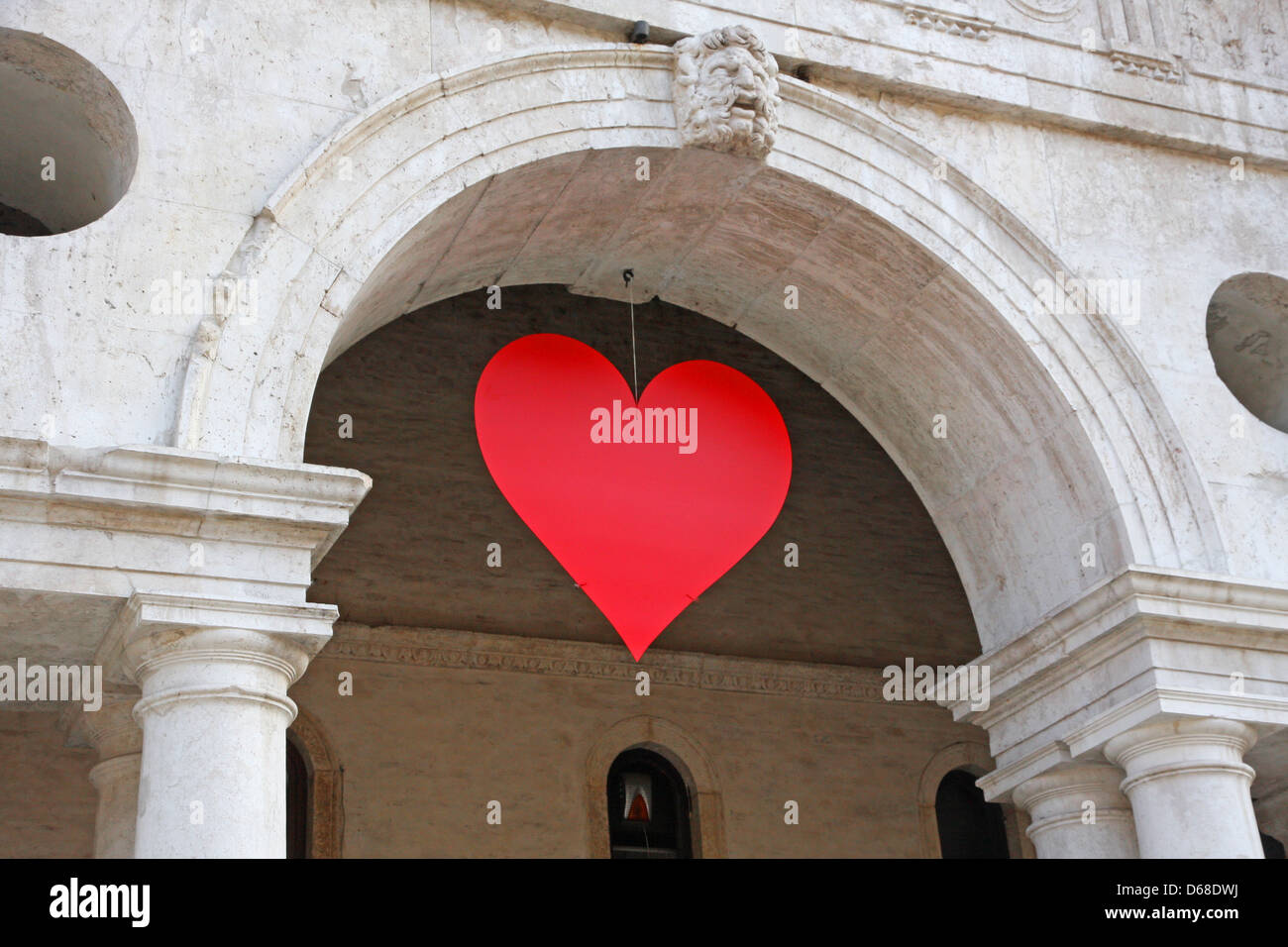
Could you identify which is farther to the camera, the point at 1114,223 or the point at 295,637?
the point at 1114,223

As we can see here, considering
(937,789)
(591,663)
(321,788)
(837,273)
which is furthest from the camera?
(937,789)

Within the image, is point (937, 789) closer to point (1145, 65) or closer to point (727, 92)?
point (1145, 65)

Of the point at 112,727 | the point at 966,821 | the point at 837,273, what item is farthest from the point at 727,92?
the point at 966,821

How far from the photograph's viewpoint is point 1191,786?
22.2 feet

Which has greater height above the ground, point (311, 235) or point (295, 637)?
point (311, 235)

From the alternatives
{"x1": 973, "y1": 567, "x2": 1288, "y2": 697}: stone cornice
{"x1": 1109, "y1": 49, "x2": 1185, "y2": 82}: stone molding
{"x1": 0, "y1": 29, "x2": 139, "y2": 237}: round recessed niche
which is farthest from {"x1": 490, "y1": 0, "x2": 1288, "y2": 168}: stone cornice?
{"x1": 973, "y1": 567, "x2": 1288, "y2": 697}: stone cornice

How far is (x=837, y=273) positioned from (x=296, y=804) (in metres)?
4.77

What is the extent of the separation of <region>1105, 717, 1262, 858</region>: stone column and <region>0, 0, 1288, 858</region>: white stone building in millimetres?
16

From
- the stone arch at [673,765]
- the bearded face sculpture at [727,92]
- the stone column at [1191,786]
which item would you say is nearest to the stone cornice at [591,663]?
the stone arch at [673,765]

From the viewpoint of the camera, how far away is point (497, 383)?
7250 mm

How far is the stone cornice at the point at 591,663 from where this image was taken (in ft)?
35.1

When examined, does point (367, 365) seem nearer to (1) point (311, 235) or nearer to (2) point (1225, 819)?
(1) point (311, 235)

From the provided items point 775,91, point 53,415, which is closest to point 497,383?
point 775,91
